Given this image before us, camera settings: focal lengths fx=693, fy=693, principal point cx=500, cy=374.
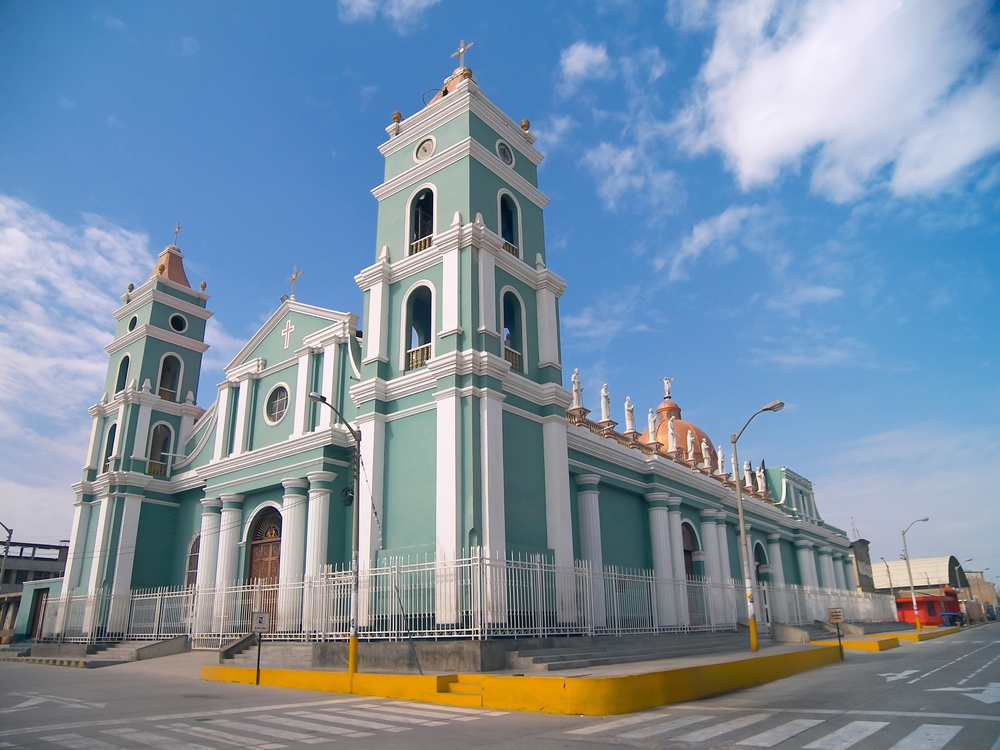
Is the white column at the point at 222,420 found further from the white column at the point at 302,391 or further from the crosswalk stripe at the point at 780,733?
the crosswalk stripe at the point at 780,733

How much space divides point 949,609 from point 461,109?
243 feet

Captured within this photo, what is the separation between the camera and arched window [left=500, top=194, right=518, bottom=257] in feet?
68.2

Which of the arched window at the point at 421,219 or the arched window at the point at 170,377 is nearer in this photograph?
the arched window at the point at 421,219

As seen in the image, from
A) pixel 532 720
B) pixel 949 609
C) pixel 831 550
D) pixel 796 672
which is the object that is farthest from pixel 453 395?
pixel 949 609

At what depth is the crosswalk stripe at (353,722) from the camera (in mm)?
8898

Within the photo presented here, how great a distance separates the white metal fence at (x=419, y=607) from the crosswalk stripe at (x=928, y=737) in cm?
775

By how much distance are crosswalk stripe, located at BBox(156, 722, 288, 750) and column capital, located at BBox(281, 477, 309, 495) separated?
1107 centimetres

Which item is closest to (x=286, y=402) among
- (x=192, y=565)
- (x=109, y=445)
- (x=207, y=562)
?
(x=207, y=562)

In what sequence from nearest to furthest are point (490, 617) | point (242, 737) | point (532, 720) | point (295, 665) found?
point (242, 737), point (532, 720), point (490, 617), point (295, 665)

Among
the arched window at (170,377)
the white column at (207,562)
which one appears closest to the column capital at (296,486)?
the white column at (207,562)

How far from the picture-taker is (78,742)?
7.85 meters

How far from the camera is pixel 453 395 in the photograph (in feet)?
54.2

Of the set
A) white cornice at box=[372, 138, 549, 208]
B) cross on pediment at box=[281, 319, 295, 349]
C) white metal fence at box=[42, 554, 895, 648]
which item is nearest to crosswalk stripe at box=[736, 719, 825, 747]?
white metal fence at box=[42, 554, 895, 648]

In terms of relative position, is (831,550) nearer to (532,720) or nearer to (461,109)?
(461,109)
